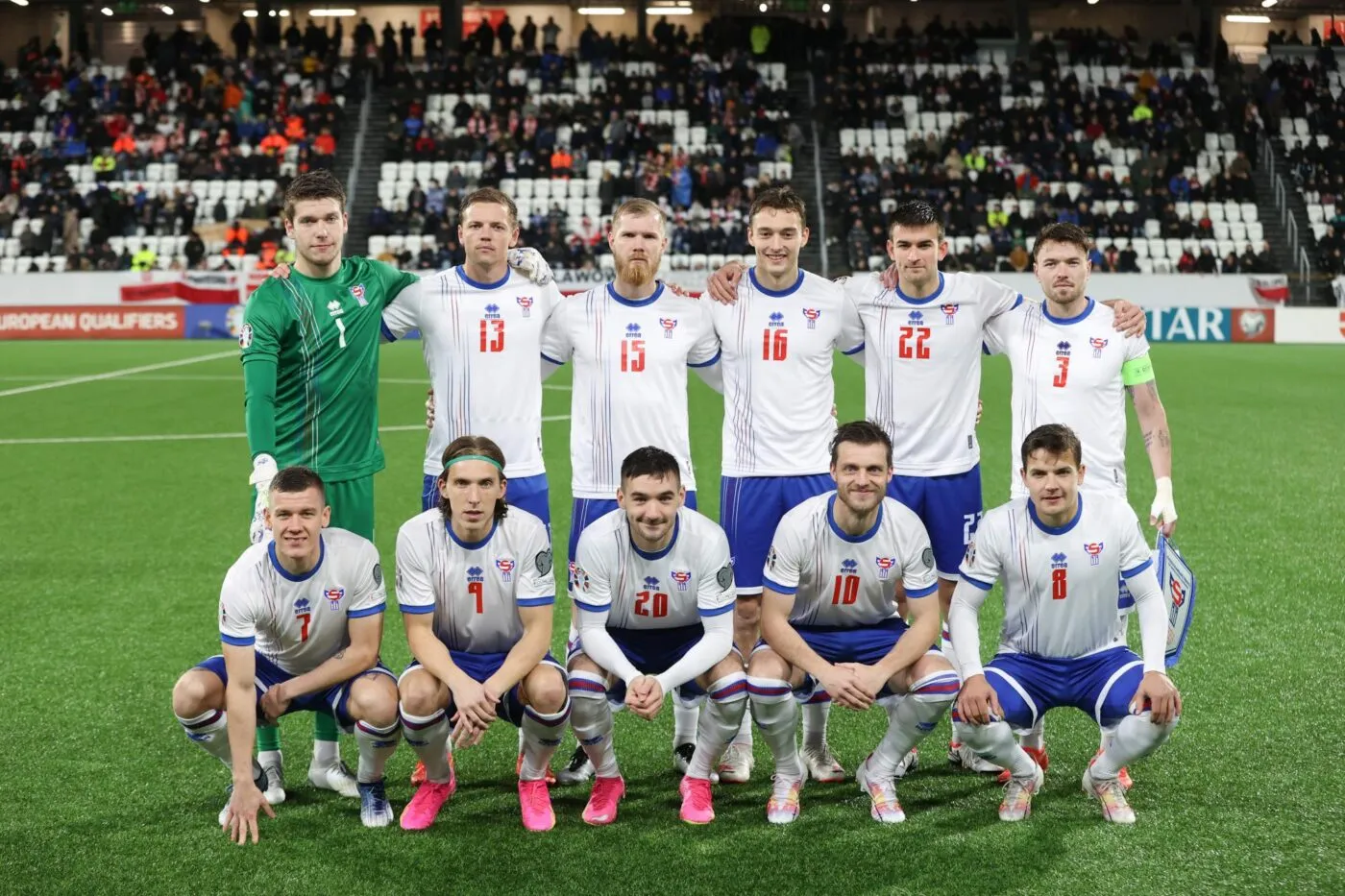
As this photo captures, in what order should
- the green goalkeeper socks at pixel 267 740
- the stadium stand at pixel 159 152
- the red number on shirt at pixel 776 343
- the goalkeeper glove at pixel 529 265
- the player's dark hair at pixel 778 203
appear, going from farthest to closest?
the stadium stand at pixel 159 152 < the goalkeeper glove at pixel 529 265 < the red number on shirt at pixel 776 343 < the player's dark hair at pixel 778 203 < the green goalkeeper socks at pixel 267 740

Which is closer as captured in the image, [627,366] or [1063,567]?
[1063,567]

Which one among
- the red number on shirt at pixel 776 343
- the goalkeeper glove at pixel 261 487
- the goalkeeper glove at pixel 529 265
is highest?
the goalkeeper glove at pixel 529 265

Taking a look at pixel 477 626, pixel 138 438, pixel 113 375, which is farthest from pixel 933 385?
pixel 113 375

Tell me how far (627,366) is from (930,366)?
124cm

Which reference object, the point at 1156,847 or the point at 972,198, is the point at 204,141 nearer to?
the point at 972,198

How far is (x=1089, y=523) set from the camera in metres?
4.68

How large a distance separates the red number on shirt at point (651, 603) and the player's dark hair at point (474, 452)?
0.58 meters

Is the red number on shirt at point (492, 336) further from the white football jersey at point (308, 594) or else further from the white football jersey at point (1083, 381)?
the white football jersey at point (1083, 381)

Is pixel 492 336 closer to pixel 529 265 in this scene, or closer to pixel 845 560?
pixel 529 265

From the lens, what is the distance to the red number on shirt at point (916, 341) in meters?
5.38

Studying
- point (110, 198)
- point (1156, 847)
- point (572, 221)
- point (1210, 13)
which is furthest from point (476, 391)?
point (1210, 13)

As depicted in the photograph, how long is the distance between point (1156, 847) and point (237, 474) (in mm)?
9126

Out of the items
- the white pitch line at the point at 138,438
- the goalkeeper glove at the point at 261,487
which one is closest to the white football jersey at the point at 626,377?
the goalkeeper glove at the point at 261,487

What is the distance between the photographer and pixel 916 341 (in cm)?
539
